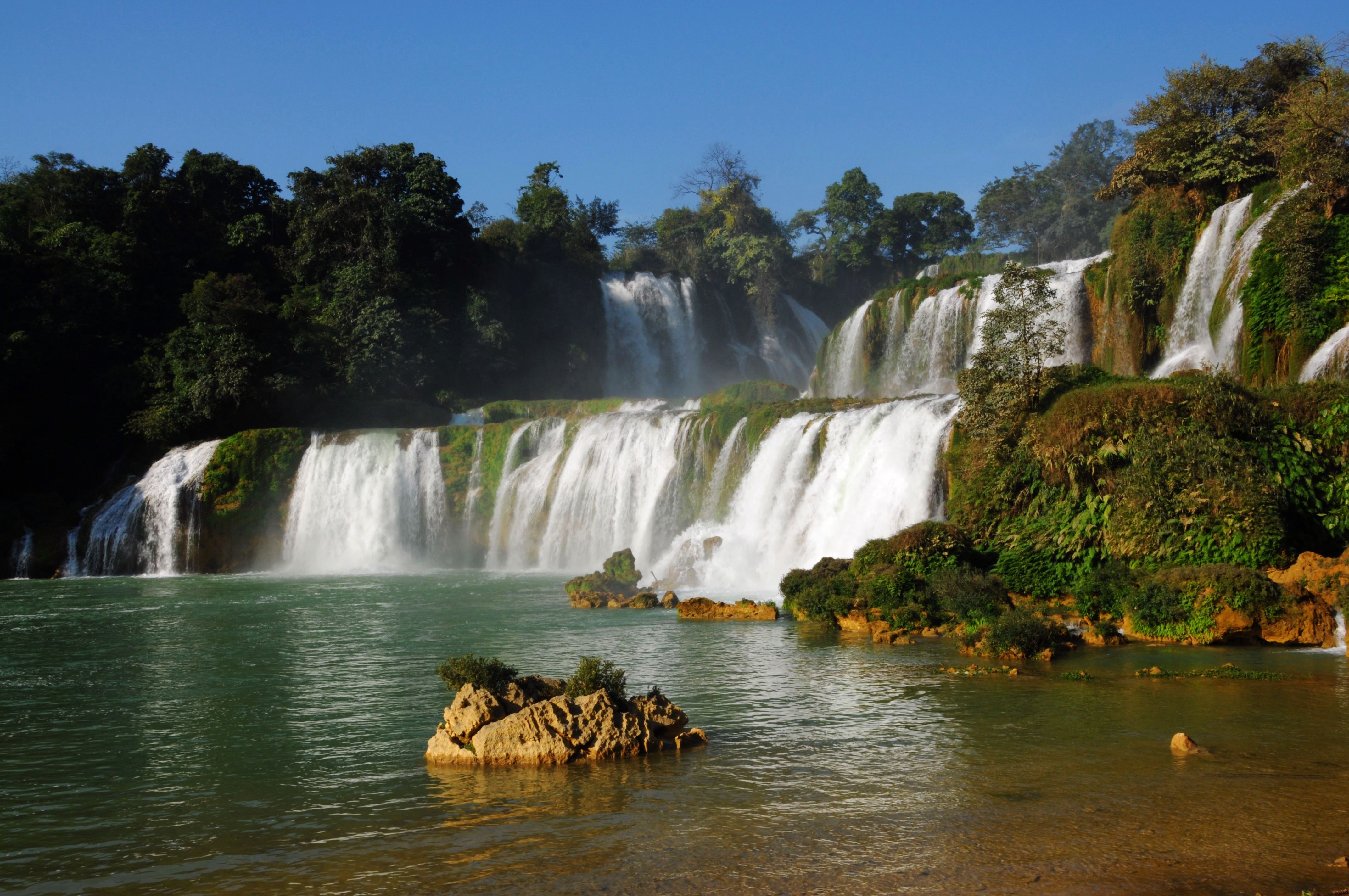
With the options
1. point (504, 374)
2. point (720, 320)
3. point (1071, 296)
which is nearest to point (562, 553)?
point (1071, 296)

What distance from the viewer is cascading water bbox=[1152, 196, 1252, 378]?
74.5ft

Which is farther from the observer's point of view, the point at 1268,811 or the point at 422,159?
the point at 422,159

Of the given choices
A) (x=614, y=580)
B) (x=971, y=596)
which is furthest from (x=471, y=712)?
(x=614, y=580)

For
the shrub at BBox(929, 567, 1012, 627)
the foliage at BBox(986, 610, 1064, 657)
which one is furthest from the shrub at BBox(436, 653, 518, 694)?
the shrub at BBox(929, 567, 1012, 627)

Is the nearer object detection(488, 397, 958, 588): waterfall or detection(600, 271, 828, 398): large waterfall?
detection(488, 397, 958, 588): waterfall

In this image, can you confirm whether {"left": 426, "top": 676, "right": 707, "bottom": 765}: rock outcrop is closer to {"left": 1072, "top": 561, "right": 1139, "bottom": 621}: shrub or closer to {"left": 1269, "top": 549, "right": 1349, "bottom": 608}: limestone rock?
{"left": 1072, "top": 561, "right": 1139, "bottom": 621}: shrub

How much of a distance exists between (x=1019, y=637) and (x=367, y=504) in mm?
25152

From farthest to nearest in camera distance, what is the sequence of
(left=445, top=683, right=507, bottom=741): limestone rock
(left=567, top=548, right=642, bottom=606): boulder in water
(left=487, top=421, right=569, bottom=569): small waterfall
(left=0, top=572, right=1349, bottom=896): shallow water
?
(left=487, top=421, right=569, bottom=569): small waterfall → (left=567, top=548, right=642, bottom=606): boulder in water → (left=445, top=683, right=507, bottom=741): limestone rock → (left=0, top=572, right=1349, bottom=896): shallow water

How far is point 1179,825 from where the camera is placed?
21.2 ft

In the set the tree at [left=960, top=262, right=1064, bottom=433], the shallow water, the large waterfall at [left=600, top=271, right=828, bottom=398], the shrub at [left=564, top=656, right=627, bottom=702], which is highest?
the large waterfall at [left=600, top=271, right=828, bottom=398]

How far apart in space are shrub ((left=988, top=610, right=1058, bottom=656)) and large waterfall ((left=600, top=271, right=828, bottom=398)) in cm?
3917

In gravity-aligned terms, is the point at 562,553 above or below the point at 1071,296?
below

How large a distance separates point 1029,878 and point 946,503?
15.1 m

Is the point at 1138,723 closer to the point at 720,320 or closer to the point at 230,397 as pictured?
the point at 230,397
